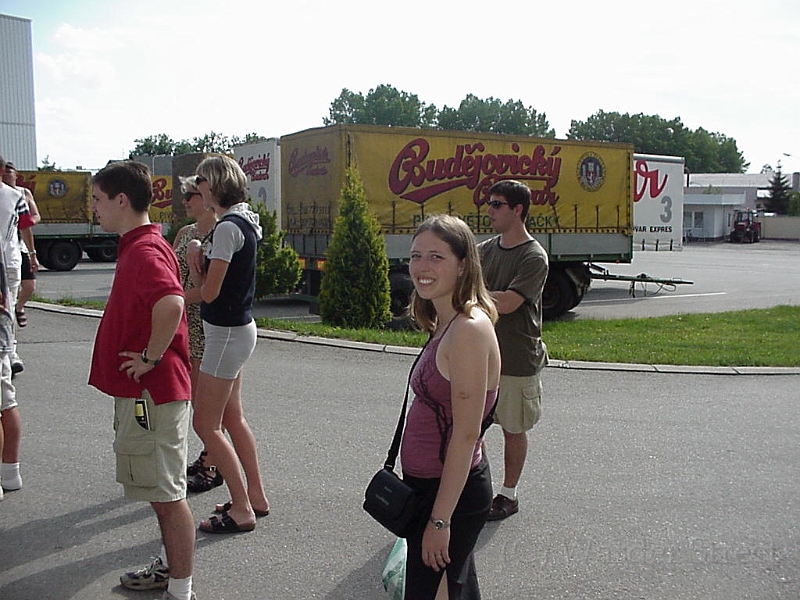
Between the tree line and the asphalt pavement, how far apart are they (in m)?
101

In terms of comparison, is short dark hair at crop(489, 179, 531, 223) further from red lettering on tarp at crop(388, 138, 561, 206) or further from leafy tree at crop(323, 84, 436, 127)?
leafy tree at crop(323, 84, 436, 127)

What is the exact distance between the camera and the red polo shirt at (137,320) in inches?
132

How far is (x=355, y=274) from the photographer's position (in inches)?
480

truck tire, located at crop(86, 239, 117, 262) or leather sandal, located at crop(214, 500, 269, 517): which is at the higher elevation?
truck tire, located at crop(86, 239, 117, 262)

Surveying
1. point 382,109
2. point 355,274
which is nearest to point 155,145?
point 382,109

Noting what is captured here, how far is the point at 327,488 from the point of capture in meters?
5.20

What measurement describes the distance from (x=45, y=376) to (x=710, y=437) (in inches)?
233

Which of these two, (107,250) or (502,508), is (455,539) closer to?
(502,508)

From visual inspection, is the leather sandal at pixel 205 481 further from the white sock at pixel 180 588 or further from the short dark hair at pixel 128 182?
the short dark hair at pixel 128 182

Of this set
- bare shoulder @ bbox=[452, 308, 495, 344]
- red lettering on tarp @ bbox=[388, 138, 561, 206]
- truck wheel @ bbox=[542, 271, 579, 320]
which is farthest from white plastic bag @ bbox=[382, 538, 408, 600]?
truck wheel @ bbox=[542, 271, 579, 320]

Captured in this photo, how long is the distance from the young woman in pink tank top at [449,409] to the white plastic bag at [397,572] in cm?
13

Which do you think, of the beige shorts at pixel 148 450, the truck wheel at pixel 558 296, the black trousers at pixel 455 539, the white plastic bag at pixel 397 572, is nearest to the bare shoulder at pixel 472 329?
the black trousers at pixel 455 539

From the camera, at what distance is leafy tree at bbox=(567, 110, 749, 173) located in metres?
111

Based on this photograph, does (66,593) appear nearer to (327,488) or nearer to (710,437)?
(327,488)
